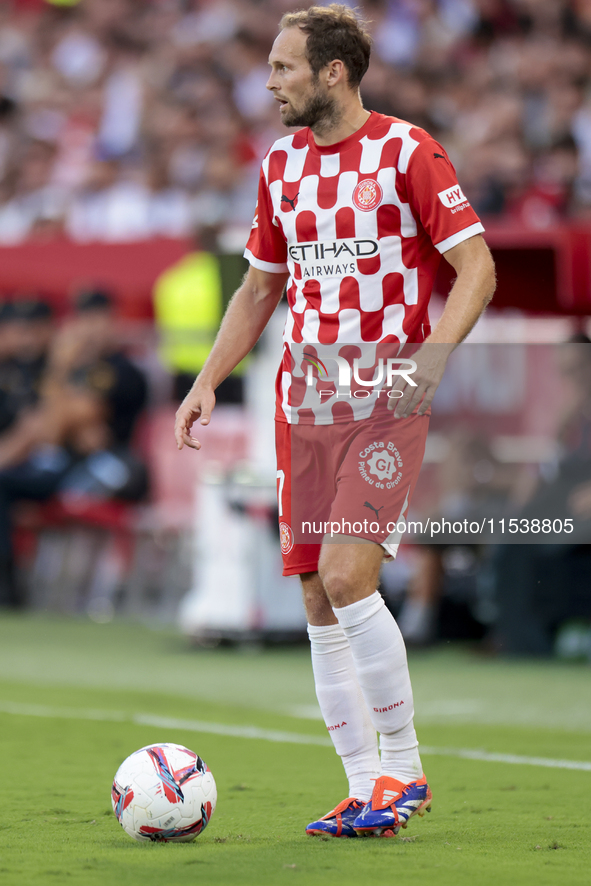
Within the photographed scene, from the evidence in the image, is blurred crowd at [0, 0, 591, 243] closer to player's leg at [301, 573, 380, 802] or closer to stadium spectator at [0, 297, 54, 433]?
stadium spectator at [0, 297, 54, 433]

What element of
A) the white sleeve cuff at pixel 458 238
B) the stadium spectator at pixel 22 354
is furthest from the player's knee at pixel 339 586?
the stadium spectator at pixel 22 354

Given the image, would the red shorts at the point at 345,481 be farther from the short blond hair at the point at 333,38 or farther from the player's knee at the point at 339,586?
the short blond hair at the point at 333,38

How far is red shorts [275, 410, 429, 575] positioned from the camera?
12.5ft

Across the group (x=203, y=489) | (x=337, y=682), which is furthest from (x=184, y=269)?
(x=337, y=682)

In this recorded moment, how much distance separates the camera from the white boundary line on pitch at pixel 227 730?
5688 millimetres

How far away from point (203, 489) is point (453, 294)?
5.80 metres

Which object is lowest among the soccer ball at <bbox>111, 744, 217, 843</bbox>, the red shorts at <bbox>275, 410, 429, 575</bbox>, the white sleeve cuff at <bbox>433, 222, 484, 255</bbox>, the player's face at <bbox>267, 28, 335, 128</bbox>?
the soccer ball at <bbox>111, 744, 217, 843</bbox>

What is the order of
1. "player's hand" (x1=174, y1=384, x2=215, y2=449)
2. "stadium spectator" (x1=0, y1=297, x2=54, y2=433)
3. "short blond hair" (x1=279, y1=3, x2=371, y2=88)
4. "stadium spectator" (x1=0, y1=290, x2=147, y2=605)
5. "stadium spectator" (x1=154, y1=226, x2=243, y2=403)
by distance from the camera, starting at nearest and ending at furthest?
"short blond hair" (x1=279, y1=3, x2=371, y2=88), "player's hand" (x1=174, y1=384, x2=215, y2=449), "stadium spectator" (x1=154, y1=226, x2=243, y2=403), "stadium spectator" (x1=0, y1=290, x2=147, y2=605), "stadium spectator" (x1=0, y1=297, x2=54, y2=433)

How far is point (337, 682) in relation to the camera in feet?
13.3

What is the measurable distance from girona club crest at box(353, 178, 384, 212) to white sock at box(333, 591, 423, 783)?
3.68ft

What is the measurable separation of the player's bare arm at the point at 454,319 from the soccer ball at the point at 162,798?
1222mm

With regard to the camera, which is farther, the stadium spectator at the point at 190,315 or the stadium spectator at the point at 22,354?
the stadium spectator at the point at 22,354

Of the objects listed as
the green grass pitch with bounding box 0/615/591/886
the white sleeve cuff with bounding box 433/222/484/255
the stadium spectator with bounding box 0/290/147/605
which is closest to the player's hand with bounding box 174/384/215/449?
the white sleeve cuff with bounding box 433/222/484/255

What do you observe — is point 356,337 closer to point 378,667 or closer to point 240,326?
point 240,326
